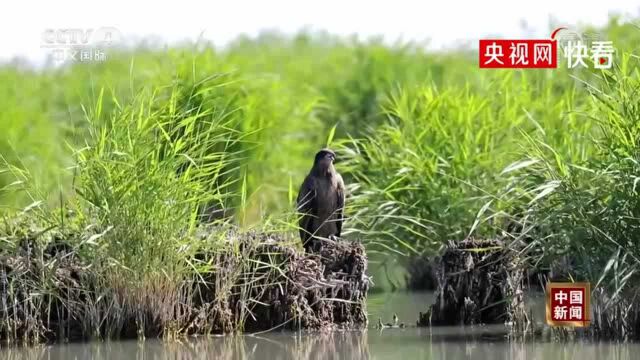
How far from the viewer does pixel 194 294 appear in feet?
27.5

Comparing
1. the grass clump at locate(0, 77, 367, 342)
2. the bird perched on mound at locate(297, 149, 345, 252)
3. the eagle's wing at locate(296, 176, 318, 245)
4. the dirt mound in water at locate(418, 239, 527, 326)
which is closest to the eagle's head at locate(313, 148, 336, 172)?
the bird perched on mound at locate(297, 149, 345, 252)

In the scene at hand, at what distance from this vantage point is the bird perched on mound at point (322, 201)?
32.1ft

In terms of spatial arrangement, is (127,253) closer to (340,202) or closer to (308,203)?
(308,203)

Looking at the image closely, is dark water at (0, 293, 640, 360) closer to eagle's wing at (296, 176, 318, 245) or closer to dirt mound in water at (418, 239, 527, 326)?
dirt mound in water at (418, 239, 527, 326)

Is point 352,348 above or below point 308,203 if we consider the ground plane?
below

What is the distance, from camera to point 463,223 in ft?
34.2

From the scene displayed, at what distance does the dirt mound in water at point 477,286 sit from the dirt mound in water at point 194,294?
22.1 inches

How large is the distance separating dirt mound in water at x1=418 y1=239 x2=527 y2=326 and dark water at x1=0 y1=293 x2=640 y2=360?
205 millimetres

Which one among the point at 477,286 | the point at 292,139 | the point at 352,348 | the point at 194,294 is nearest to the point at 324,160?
the point at 477,286

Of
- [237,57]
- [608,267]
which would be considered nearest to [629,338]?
[608,267]

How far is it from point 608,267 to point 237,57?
9.92m

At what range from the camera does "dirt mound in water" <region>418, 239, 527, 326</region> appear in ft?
28.5

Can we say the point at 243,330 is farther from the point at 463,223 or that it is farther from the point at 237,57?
the point at 237,57

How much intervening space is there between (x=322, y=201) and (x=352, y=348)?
6.51 feet
